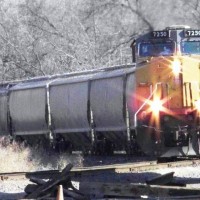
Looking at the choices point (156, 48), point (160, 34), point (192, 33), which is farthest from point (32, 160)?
point (192, 33)

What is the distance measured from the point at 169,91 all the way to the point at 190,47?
1.27 meters

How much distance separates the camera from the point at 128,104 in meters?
17.3

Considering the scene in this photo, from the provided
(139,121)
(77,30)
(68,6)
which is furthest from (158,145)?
(68,6)

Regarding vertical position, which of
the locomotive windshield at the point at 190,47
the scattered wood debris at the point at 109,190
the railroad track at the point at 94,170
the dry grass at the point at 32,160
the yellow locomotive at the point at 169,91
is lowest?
the scattered wood debris at the point at 109,190

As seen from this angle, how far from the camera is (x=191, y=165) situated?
14820mm

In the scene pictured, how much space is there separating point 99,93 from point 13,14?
82.3 feet

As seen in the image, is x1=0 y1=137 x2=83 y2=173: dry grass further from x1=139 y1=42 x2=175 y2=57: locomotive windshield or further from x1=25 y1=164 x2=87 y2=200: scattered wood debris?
x1=25 y1=164 x2=87 y2=200: scattered wood debris

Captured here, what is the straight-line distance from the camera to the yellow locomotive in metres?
15.1

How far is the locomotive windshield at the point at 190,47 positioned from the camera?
15617 millimetres

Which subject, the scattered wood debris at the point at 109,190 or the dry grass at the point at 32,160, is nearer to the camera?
the scattered wood debris at the point at 109,190

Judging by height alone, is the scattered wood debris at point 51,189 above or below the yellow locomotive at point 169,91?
below

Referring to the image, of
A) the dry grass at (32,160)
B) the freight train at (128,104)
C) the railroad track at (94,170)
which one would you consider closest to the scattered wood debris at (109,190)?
the railroad track at (94,170)

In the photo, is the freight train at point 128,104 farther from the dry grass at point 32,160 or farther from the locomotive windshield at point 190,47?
the dry grass at point 32,160

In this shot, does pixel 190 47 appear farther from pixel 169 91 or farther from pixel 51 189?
pixel 51 189
